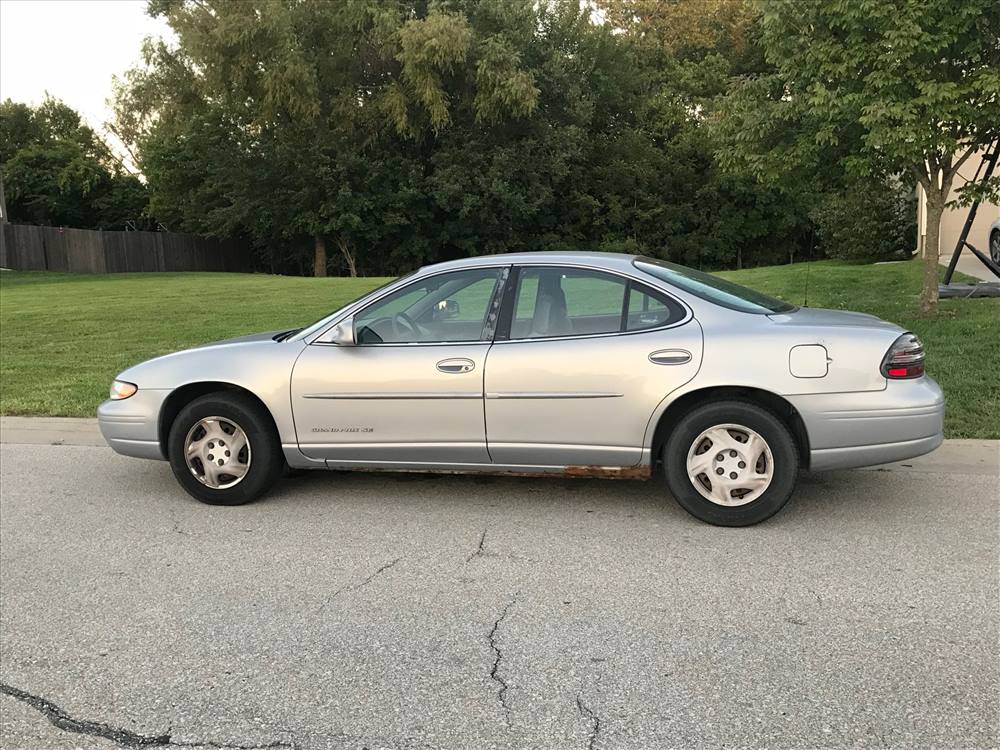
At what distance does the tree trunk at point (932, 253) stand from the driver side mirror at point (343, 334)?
870 cm

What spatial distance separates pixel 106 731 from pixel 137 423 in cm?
283

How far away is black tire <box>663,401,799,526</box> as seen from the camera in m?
4.54

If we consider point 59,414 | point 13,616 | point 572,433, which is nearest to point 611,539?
point 572,433

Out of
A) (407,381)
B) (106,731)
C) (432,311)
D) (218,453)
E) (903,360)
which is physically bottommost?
(106,731)

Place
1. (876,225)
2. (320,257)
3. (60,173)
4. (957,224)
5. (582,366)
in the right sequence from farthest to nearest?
(60,173) → (320,257) → (876,225) → (957,224) → (582,366)

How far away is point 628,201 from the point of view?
39.1m

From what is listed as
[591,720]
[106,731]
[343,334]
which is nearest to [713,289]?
[343,334]

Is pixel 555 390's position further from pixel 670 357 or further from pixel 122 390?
pixel 122 390

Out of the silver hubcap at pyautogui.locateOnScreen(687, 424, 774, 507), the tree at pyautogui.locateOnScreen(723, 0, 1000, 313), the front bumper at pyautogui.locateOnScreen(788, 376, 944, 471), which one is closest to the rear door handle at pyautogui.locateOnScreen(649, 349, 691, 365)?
the silver hubcap at pyautogui.locateOnScreen(687, 424, 774, 507)

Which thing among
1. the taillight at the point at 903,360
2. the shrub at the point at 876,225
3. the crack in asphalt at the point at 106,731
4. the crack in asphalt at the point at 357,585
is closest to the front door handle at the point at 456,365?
the crack in asphalt at the point at 357,585

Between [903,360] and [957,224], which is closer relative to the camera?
[903,360]

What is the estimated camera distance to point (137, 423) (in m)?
5.42

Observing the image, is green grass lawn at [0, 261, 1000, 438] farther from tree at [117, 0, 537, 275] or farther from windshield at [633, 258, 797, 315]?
tree at [117, 0, 537, 275]

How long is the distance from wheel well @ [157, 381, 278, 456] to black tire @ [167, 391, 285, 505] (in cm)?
2
